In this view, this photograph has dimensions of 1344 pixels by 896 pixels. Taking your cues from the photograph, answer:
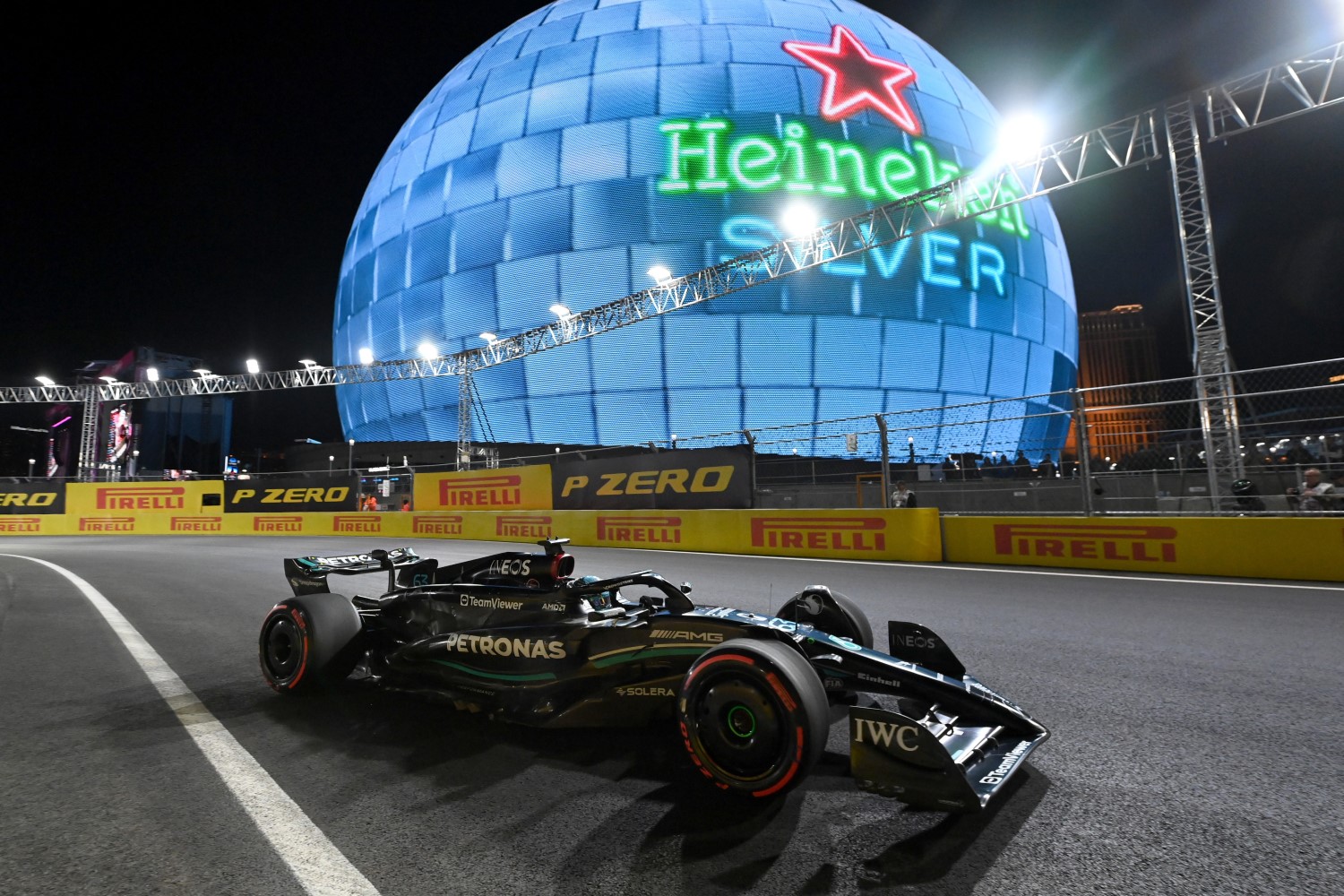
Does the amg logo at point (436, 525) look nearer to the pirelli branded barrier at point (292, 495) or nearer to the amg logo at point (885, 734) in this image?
the pirelli branded barrier at point (292, 495)

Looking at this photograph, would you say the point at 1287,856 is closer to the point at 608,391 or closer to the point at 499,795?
the point at 499,795

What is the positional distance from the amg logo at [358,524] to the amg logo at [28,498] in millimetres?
12590

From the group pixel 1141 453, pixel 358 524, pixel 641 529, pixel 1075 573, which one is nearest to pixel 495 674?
pixel 1075 573

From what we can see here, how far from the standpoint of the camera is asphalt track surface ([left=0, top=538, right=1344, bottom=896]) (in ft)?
5.53

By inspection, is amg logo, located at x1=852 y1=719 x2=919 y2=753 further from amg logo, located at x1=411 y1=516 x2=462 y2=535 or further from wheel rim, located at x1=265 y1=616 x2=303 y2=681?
amg logo, located at x1=411 y1=516 x2=462 y2=535

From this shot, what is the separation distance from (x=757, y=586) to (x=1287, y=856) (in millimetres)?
5049

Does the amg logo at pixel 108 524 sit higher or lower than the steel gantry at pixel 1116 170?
lower

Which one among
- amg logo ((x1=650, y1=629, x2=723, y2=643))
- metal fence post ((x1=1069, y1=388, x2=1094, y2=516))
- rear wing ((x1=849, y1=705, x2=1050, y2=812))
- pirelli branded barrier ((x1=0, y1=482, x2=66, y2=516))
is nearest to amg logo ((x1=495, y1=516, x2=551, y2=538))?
metal fence post ((x1=1069, y1=388, x2=1094, y2=516))

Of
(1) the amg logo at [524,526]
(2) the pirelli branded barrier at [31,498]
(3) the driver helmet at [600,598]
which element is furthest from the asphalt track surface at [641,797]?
(2) the pirelli branded barrier at [31,498]

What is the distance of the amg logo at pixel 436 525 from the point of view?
1630 cm

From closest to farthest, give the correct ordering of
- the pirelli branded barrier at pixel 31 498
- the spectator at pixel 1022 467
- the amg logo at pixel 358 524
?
the spectator at pixel 1022 467 → the amg logo at pixel 358 524 → the pirelli branded barrier at pixel 31 498

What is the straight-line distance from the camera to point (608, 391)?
22516 millimetres

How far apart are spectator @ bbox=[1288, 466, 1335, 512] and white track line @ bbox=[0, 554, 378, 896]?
853cm

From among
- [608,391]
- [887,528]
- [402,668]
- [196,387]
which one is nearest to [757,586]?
[887,528]
